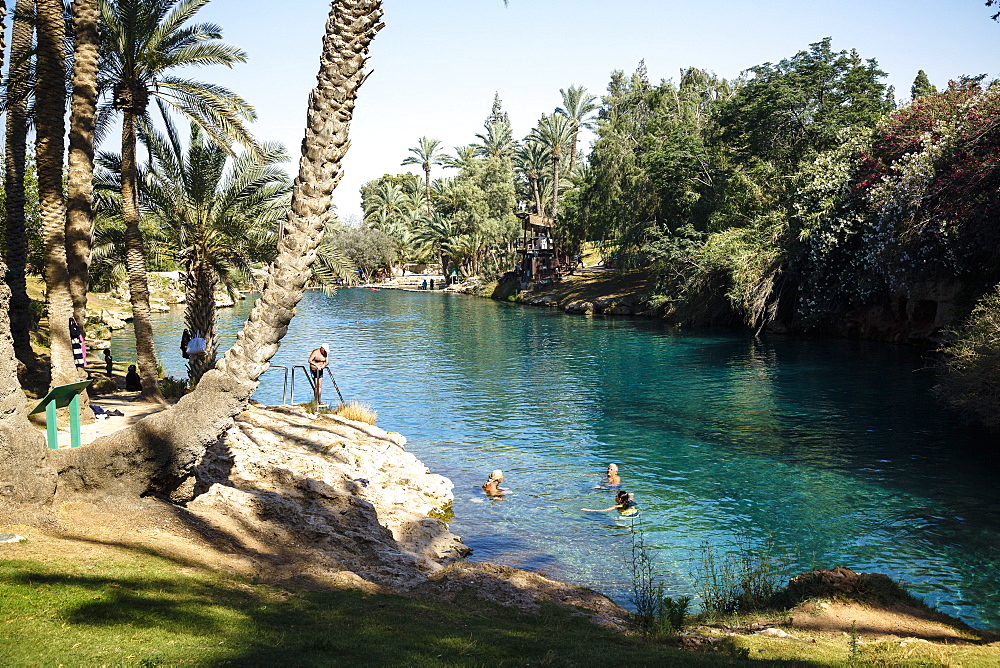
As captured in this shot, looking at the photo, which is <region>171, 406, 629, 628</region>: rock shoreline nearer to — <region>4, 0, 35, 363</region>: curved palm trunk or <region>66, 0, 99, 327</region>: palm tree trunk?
<region>4, 0, 35, 363</region>: curved palm trunk

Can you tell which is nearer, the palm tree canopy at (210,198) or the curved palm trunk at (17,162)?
the curved palm trunk at (17,162)

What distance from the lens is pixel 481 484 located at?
18812 millimetres

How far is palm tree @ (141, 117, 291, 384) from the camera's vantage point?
961 inches

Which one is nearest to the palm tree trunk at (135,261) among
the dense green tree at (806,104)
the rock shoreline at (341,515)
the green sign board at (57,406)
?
the rock shoreline at (341,515)

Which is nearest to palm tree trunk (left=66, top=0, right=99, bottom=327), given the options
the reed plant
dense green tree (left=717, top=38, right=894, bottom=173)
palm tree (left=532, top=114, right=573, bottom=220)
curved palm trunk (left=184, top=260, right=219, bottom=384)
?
curved palm trunk (left=184, top=260, right=219, bottom=384)

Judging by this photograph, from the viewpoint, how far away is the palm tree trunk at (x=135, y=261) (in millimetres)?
21109

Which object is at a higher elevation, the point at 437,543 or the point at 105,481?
the point at 105,481

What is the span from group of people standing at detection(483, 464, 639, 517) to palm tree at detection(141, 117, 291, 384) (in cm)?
1152

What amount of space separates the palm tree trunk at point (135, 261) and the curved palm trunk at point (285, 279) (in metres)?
12.5

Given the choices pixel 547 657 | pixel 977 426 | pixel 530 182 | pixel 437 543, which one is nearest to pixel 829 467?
pixel 977 426

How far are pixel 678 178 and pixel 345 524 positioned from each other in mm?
47766

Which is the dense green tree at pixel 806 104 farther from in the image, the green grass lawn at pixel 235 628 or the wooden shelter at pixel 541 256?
the green grass lawn at pixel 235 628

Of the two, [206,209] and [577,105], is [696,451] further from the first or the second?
[577,105]

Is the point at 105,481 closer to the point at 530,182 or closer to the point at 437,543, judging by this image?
the point at 437,543
